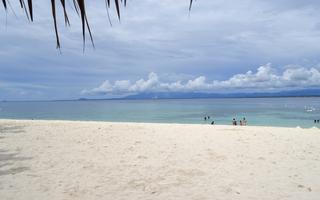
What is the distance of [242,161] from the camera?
6484 mm

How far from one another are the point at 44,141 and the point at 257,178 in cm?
672

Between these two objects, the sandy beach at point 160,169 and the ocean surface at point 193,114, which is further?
the ocean surface at point 193,114

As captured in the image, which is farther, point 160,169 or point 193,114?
point 193,114

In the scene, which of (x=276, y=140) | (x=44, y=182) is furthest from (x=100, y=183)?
(x=276, y=140)

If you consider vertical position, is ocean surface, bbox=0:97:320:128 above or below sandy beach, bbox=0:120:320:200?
below

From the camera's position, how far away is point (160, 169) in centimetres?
581

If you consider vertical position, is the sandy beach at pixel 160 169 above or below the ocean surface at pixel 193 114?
above

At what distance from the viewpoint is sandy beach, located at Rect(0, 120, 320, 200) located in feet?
14.8

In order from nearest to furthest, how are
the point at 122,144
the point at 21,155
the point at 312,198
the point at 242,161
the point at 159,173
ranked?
the point at 312,198 → the point at 159,173 → the point at 242,161 → the point at 21,155 → the point at 122,144

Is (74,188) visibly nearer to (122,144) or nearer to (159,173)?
(159,173)

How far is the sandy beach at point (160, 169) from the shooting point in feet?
14.8

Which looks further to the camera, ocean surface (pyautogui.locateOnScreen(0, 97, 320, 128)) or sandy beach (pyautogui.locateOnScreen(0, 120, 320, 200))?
ocean surface (pyautogui.locateOnScreen(0, 97, 320, 128))

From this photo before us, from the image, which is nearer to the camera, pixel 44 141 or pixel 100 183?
pixel 100 183

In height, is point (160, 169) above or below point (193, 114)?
above
